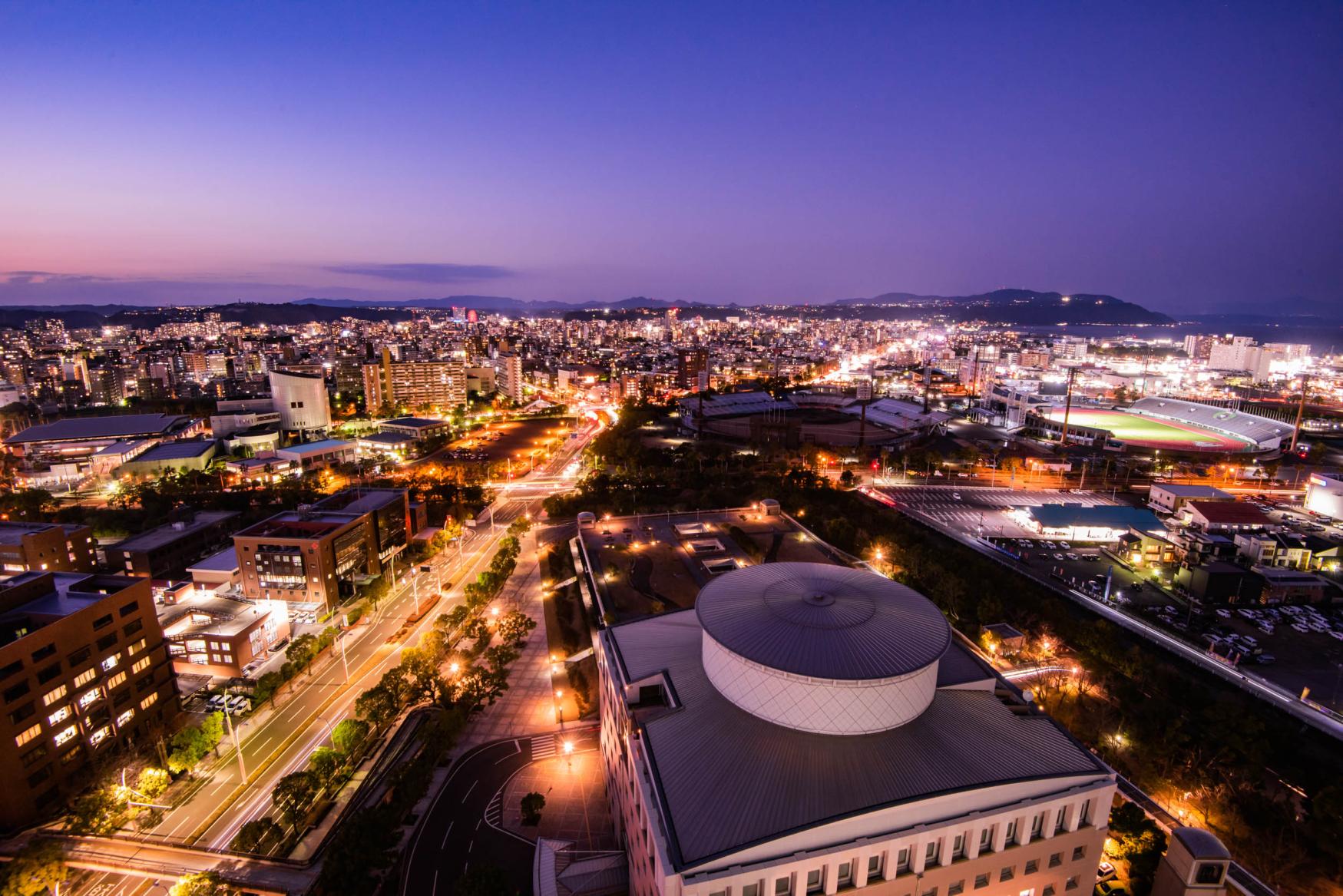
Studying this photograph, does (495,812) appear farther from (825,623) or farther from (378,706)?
(825,623)

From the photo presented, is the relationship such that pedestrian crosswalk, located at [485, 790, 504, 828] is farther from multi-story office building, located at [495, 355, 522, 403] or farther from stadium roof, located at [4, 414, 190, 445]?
multi-story office building, located at [495, 355, 522, 403]

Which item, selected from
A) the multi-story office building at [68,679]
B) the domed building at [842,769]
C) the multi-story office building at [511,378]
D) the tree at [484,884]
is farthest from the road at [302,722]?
the multi-story office building at [511,378]

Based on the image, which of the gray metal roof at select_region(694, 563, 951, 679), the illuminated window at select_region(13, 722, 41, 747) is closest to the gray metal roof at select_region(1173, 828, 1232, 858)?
the gray metal roof at select_region(694, 563, 951, 679)

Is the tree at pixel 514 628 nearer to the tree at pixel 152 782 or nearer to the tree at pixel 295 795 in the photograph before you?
the tree at pixel 295 795

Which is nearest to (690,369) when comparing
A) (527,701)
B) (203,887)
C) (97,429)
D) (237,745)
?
(97,429)

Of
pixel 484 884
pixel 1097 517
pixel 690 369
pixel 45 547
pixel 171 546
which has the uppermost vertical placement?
pixel 690 369

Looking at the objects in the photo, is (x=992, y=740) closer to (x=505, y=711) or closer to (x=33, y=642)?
(x=505, y=711)
